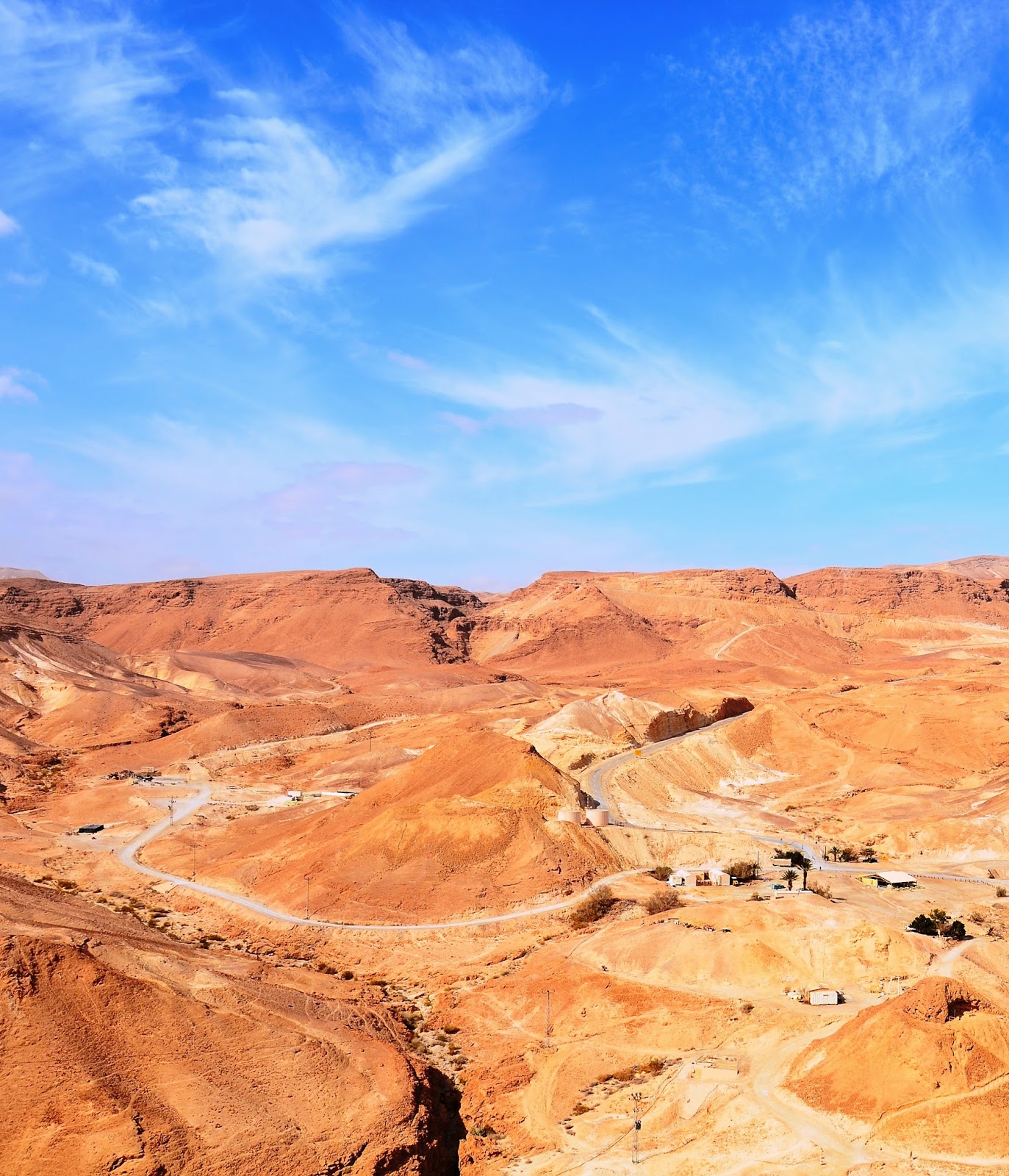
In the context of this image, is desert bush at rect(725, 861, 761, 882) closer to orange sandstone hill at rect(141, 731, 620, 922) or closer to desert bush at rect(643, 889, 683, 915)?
desert bush at rect(643, 889, 683, 915)

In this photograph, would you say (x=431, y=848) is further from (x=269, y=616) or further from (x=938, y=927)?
(x=269, y=616)

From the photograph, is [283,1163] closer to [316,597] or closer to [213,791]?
[213,791]

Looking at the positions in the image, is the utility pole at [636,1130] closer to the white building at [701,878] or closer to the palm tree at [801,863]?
the white building at [701,878]

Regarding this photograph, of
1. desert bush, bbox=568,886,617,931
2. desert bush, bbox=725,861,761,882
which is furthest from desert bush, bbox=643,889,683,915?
desert bush, bbox=725,861,761,882

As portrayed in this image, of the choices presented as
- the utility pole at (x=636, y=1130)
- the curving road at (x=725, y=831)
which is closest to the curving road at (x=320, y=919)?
the curving road at (x=725, y=831)

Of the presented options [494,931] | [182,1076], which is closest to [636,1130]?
[182,1076]

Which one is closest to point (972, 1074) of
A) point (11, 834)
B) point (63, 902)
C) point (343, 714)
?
point (63, 902)
